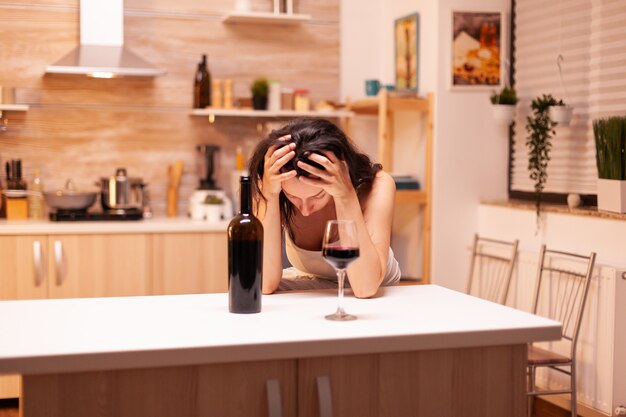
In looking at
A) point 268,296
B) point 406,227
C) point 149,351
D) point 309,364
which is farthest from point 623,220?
point 149,351

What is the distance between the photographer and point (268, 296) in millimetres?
2271

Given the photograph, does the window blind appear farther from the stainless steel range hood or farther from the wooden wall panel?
the stainless steel range hood

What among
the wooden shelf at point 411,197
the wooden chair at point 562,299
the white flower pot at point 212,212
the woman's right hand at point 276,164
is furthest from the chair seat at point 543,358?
the white flower pot at point 212,212

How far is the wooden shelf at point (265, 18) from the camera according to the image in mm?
4659

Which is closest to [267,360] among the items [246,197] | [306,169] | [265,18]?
[246,197]

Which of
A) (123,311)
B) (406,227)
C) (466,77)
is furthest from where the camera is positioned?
(406,227)

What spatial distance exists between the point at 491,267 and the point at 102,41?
2.44 m

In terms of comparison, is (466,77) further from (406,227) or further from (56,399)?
(56,399)

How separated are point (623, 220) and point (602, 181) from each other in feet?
0.62

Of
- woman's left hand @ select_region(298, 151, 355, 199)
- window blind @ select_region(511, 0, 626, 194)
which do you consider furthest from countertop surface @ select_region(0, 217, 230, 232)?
woman's left hand @ select_region(298, 151, 355, 199)

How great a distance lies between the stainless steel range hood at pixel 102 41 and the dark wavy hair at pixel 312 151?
6.85ft

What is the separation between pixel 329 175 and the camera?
7.22 feet

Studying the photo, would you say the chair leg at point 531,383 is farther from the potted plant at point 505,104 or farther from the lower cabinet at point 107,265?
the lower cabinet at point 107,265

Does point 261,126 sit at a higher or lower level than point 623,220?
higher
